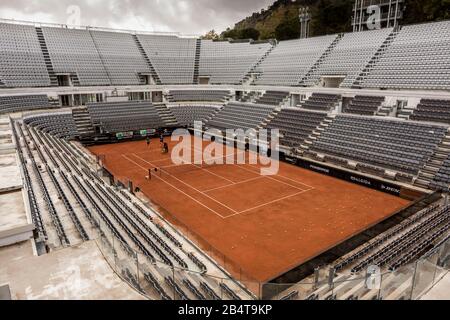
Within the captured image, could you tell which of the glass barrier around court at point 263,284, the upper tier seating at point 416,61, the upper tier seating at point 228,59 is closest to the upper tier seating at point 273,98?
the upper tier seating at point 228,59

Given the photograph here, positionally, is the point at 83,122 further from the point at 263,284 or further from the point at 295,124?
the point at 263,284

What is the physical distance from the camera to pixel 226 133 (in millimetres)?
38625

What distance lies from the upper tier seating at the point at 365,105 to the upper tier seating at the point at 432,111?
11.6ft

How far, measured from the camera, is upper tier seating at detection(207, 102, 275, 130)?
127 ft

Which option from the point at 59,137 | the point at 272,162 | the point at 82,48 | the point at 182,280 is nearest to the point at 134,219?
the point at 182,280

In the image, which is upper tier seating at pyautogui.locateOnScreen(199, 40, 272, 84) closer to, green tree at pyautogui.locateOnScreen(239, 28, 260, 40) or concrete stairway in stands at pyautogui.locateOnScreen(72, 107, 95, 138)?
concrete stairway in stands at pyautogui.locateOnScreen(72, 107, 95, 138)

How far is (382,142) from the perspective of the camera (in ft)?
88.3

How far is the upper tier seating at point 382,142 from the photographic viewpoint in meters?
24.3

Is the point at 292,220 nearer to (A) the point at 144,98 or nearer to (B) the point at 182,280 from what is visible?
(B) the point at 182,280

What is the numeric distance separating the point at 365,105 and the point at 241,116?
1499 centimetres

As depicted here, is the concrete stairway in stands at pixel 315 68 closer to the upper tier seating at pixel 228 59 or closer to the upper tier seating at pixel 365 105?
the upper tier seating at pixel 365 105

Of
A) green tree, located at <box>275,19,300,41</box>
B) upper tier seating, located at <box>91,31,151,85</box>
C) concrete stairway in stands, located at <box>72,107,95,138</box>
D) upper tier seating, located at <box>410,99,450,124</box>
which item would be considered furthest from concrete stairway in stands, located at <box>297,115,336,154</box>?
green tree, located at <box>275,19,300,41</box>

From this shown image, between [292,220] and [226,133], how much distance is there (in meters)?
21.7

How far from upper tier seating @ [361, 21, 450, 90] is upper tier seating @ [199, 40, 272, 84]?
65.1ft
